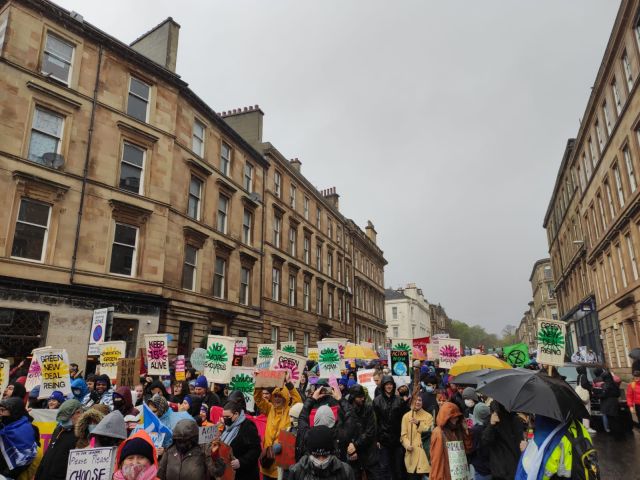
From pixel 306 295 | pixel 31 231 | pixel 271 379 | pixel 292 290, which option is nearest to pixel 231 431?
pixel 271 379

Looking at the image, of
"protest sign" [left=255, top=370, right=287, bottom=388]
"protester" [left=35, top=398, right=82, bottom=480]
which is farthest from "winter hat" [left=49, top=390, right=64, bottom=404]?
"protest sign" [left=255, top=370, right=287, bottom=388]

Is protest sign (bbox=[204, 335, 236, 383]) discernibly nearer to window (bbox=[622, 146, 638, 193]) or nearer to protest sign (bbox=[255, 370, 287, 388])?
protest sign (bbox=[255, 370, 287, 388])

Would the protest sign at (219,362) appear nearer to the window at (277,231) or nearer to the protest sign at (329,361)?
the protest sign at (329,361)

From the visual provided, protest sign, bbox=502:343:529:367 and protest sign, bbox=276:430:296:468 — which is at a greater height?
protest sign, bbox=502:343:529:367

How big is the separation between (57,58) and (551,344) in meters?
19.7

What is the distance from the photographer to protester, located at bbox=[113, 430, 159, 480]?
4.02 metres

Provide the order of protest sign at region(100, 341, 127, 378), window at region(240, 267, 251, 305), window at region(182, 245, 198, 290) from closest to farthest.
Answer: protest sign at region(100, 341, 127, 378) < window at region(182, 245, 198, 290) < window at region(240, 267, 251, 305)

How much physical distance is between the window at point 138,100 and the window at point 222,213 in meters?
6.27

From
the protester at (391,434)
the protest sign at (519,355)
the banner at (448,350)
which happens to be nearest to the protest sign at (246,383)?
the protester at (391,434)

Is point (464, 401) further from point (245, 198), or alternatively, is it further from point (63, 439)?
point (245, 198)

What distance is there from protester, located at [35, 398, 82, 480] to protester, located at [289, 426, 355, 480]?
2.81 meters

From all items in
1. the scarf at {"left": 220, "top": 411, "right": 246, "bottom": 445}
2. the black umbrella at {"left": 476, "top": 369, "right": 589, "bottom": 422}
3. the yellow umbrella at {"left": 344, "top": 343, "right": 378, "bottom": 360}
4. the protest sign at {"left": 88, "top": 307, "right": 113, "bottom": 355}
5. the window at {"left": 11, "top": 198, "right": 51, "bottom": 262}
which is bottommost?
the scarf at {"left": 220, "top": 411, "right": 246, "bottom": 445}

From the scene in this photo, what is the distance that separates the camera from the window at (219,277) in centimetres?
2447

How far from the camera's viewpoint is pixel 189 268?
22547mm
